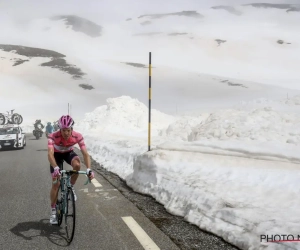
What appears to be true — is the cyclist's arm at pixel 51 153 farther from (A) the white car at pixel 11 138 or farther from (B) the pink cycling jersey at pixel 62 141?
(A) the white car at pixel 11 138

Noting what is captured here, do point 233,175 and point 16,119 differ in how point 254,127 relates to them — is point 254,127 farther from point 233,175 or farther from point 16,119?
point 16,119

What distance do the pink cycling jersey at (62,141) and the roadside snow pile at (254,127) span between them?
558 cm

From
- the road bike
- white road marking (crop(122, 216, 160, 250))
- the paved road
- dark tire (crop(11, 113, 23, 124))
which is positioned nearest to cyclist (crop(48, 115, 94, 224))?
the road bike

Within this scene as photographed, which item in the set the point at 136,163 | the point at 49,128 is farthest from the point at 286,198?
the point at 49,128

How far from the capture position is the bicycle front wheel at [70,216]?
463 cm

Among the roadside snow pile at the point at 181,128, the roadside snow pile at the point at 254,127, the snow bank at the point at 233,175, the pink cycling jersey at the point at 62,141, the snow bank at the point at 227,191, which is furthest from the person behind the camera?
the roadside snow pile at the point at 181,128

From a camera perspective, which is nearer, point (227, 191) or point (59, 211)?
point (59, 211)

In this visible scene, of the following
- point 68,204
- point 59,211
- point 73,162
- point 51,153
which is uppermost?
point 51,153

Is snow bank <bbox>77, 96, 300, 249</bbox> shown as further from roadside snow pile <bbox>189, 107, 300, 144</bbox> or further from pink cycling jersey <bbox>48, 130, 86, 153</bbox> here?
pink cycling jersey <bbox>48, 130, 86, 153</bbox>

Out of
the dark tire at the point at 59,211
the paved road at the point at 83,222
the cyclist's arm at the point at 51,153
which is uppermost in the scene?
the cyclist's arm at the point at 51,153

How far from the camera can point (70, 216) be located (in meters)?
4.74

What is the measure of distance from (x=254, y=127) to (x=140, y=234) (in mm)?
6195

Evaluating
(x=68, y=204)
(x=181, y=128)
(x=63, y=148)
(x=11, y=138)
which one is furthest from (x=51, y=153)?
(x=181, y=128)

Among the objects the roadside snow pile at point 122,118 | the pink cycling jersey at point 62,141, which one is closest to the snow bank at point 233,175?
the pink cycling jersey at point 62,141
